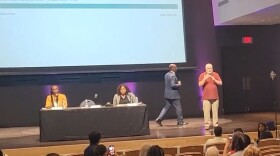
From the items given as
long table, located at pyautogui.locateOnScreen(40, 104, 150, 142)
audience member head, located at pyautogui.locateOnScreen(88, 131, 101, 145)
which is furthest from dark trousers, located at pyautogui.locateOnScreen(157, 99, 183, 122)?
audience member head, located at pyautogui.locateOnScreen(88, 131, 101, 145)

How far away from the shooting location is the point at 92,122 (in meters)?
8.00

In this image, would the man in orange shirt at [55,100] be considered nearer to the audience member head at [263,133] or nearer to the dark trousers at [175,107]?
the dark trousers at [175,107]

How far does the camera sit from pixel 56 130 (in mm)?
7906

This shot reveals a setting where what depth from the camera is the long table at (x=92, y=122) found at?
7.88 meters

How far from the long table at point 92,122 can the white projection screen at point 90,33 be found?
2736mm

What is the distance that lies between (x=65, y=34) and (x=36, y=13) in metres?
0.81

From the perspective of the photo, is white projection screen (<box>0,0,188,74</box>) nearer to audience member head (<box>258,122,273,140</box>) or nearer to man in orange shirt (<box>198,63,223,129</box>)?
man in orange shirt (<box>198,63,223,129</box>)

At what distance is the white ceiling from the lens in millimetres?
9559

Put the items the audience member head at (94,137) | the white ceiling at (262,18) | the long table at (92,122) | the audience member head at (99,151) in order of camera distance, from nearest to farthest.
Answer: the audience member head at (99,151) < the audience member head at (94,137) < the long table at (92,122) < the white ceiling at (262,18)

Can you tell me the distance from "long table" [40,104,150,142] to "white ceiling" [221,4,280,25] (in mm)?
3606

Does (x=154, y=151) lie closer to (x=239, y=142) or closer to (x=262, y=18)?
(x=239, y=142)

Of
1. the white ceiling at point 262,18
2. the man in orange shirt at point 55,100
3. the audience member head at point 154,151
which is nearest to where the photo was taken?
the audience member head at point 154,151

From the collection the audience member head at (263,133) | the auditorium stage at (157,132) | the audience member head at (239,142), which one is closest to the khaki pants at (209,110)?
the auditorium stage at (157,132)

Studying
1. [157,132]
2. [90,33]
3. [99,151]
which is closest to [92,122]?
[157,132]
